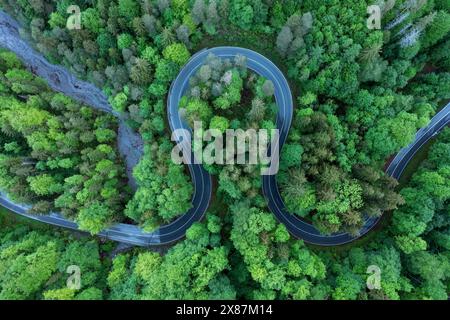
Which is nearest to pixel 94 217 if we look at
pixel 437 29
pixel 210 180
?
pixel 210 180

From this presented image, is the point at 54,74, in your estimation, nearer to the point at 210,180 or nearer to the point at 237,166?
the point at 210,180

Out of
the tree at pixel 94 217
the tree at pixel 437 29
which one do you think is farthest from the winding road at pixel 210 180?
the tree at pixel 437 29

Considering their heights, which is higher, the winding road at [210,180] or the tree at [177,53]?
the tree at [177,53]

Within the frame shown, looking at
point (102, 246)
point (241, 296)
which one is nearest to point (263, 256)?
point (241, 296)

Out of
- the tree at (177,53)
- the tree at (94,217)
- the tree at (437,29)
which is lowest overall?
the tree at (94,217)

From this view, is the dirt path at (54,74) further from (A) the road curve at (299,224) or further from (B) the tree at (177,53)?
(A) the road curve at (299,224)

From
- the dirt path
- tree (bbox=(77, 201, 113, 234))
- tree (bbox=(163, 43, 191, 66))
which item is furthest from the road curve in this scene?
the dirt path

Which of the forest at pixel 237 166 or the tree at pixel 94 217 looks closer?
the forest at pixel 237 166

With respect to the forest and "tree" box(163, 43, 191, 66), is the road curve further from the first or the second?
"tree" box(163, 43, 191, 66)
